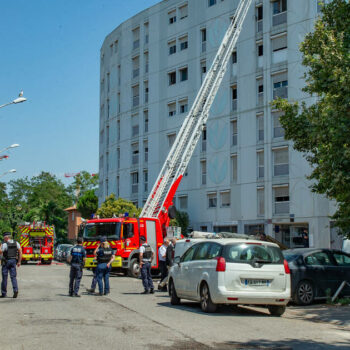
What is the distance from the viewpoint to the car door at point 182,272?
44.8 feet

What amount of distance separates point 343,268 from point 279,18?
26080mm

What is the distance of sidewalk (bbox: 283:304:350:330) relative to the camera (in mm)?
11891

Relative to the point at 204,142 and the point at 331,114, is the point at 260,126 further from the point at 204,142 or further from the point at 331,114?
the point at 331,114

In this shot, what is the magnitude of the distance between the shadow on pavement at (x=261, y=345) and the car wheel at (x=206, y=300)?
11.1ft

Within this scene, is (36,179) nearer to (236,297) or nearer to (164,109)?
(164,109)

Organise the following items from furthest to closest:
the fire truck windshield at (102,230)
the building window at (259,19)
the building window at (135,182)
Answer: the building window at (135,182) < the building window at (259,19) < the fire truck windshield at (102,230)

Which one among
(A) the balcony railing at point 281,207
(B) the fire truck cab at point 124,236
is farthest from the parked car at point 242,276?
(A) the balcony railing at point 281,207

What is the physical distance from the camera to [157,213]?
27234 mm

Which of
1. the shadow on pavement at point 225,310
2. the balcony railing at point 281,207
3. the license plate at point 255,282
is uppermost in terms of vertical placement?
the balcony railing at point 281,207

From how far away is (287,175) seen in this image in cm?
3675

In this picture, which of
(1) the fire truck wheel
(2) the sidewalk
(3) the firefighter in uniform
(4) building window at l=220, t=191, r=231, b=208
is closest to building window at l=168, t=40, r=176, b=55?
(4) building window at l=220, t=191, r=231, b=208

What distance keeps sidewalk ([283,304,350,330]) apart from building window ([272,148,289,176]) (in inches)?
902

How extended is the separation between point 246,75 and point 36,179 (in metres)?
75.4

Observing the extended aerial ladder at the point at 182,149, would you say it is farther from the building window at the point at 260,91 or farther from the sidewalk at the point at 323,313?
the sidewalk at the point at 323,313
